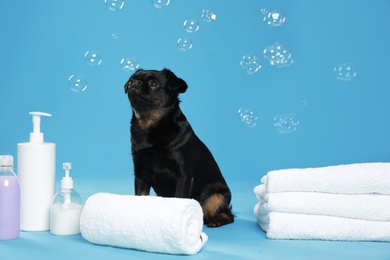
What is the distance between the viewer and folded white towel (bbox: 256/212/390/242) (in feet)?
9.73

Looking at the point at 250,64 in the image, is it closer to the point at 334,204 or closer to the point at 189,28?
the point at 189,28

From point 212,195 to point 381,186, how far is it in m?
0.94

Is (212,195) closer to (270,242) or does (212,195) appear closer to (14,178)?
(270,242)

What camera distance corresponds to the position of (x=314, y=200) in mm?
3020

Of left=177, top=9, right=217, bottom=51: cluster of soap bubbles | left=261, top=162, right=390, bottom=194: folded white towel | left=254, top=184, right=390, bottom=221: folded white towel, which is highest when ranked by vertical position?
left=177, top=9, right=217, bottom=51: cluster of soap bubbles

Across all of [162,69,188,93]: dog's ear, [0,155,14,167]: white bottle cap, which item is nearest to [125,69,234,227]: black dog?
[162,69,188,93]: dog's ear

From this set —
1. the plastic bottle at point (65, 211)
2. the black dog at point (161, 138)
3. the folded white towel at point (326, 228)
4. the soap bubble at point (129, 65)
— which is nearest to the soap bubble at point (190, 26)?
the soap bubble at point (129, 65)

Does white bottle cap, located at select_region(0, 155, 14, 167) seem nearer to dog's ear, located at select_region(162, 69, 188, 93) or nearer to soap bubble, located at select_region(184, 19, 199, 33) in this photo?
dog's ear, located at select_region(162, 69, 188, 93)

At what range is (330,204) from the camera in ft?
9.86

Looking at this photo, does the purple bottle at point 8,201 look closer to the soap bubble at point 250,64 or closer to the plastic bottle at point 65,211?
the plastic bottle at point 65,211

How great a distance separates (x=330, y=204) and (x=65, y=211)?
1.29 meters

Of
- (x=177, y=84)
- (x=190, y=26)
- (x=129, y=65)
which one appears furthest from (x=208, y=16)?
(x=177, y=84)

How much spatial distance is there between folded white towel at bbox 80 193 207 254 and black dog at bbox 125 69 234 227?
18.5 inches

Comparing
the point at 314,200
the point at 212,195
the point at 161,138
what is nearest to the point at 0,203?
the point at 161,138
